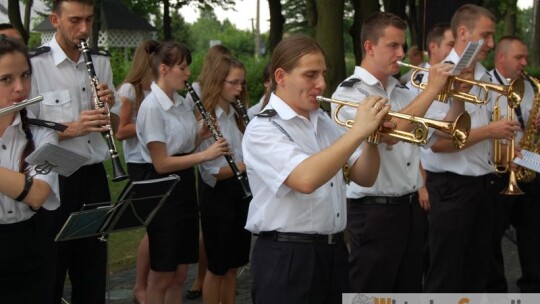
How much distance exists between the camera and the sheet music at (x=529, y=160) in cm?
604

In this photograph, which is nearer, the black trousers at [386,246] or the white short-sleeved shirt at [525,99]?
the black trousers at [386,246]

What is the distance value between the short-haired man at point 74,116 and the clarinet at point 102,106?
0.13ft

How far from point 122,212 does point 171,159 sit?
96cm

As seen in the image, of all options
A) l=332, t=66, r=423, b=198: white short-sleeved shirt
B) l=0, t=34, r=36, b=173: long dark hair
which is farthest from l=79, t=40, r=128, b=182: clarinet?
l=332, t=66, r=423, b=198: white short-sleeved shirt

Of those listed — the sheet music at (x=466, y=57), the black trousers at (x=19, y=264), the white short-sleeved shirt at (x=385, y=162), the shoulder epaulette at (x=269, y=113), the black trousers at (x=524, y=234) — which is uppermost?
the sheet music at (x=466, y=57)

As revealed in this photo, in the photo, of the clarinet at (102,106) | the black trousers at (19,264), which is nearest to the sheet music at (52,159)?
the black trousers at (19,264)

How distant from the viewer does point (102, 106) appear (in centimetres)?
502

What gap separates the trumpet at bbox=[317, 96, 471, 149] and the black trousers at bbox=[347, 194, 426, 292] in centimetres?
65

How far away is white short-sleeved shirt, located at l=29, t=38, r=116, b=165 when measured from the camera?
16.6ft

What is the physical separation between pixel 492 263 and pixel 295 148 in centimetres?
372

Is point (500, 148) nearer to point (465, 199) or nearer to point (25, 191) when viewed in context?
point (465, 199)

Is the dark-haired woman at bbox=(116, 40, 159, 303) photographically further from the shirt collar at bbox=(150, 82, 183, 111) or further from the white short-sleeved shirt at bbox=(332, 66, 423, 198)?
the white short-sleeved shirt at bbox=(332, 66, 423, 198)

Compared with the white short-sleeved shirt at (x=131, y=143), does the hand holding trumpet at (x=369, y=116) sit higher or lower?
higher

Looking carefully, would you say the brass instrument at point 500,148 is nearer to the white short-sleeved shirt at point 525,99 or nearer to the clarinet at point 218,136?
the white short-sleeved shirt at point 525,99
